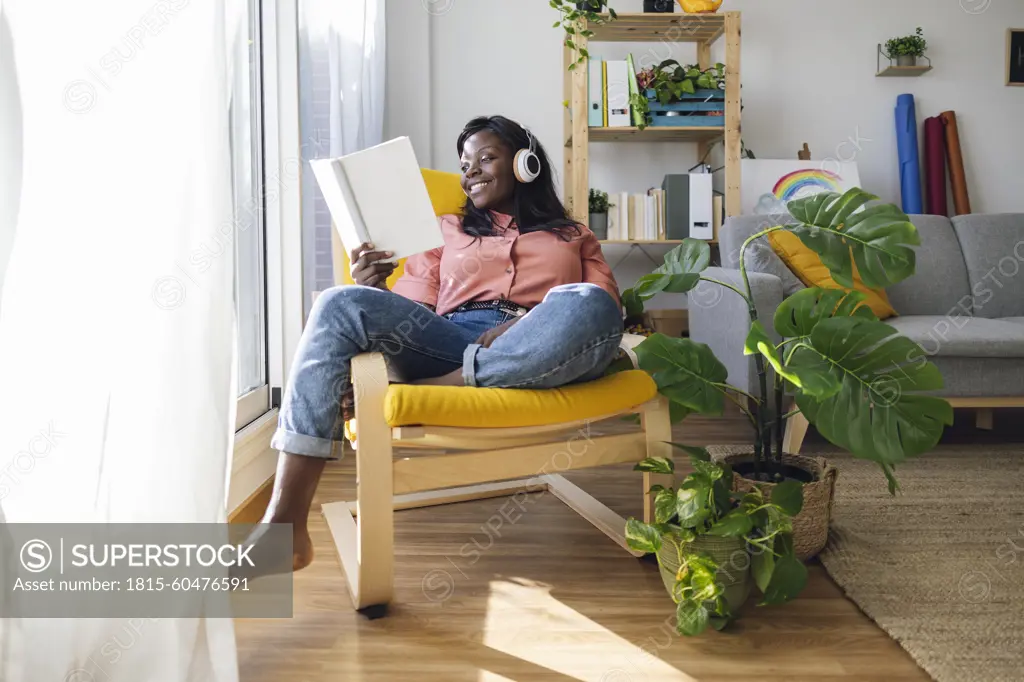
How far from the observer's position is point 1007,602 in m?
1.34

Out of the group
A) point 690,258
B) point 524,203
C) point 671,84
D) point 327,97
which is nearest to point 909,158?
point 671,84

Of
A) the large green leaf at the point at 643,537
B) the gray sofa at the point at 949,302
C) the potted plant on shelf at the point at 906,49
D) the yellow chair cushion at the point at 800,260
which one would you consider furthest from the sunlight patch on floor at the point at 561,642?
the potted plant on shelf at the point at 906,49

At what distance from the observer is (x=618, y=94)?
312 cm

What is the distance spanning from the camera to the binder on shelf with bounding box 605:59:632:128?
10.2ft

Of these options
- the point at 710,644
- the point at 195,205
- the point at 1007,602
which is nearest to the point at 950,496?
the point at 1007,602

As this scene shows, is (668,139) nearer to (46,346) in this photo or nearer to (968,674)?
(968,674)

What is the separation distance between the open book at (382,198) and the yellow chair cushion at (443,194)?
0.48 m

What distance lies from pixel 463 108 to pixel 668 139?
943mm

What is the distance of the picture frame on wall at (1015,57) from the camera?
141 inches

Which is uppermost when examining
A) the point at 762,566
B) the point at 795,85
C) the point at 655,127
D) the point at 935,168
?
the point at 795,85

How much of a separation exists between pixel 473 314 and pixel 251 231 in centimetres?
76

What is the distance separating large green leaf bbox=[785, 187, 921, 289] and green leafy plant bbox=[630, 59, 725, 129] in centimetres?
179

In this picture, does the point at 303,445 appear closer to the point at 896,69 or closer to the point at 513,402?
the point at 513,402

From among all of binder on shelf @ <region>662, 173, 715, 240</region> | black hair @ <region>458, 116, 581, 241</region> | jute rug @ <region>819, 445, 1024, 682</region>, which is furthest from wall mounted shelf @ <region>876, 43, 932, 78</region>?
black hair @ <region>458, 116, 581, 241</region>
